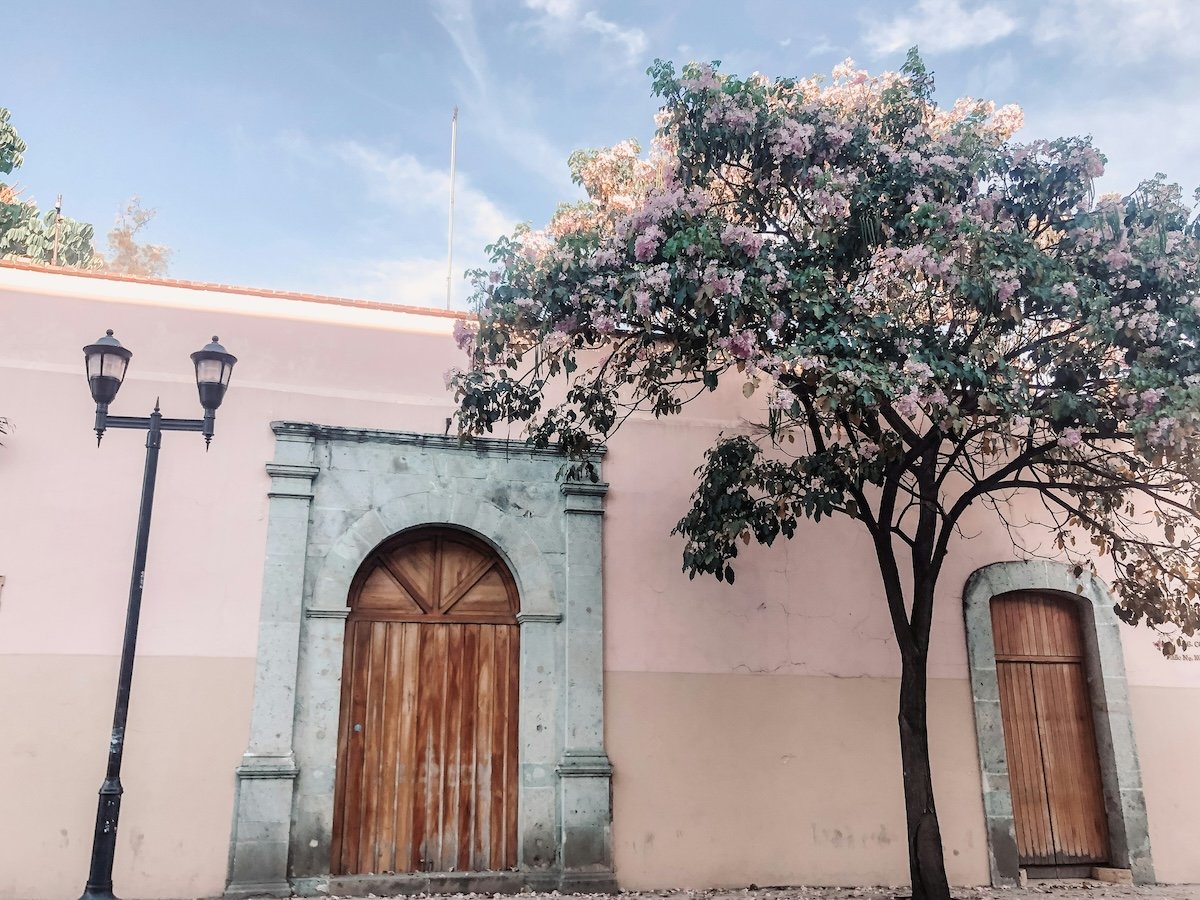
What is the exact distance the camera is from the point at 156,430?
19.7 feet

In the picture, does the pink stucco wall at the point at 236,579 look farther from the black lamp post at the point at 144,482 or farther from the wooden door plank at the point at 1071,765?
the black lamp post at the point at 144,482

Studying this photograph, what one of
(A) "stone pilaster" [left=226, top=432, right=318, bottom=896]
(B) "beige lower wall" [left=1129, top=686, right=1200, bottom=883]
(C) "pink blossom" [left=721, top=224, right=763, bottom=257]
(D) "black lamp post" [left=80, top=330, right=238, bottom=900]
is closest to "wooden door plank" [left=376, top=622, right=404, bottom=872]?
(A) "stone pilaster" [left=226, top=432, right=318, bottom=896]

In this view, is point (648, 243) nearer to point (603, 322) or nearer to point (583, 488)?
point (603, 322)

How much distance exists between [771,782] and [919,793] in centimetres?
161

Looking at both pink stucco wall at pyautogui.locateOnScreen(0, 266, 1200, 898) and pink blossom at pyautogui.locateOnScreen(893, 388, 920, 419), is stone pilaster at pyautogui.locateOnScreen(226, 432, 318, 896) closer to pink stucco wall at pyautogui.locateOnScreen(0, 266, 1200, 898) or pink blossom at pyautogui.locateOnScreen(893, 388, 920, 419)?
pink stucco wall at pyautogui.locateOnScreen(0, 266, 1200, 898)

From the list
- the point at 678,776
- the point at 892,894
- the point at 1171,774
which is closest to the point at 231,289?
the point at 678,776

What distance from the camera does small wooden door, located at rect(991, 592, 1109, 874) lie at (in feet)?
27.9

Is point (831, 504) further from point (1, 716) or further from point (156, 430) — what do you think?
point (1, 716)

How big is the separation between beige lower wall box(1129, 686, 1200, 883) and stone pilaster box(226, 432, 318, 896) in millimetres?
7124

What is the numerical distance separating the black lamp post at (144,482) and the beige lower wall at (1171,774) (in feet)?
26.3

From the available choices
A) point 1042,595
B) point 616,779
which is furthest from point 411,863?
point 1042,595

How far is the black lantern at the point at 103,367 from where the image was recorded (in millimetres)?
5887

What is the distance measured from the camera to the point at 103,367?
590 cm

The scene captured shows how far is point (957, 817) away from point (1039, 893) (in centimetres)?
78
